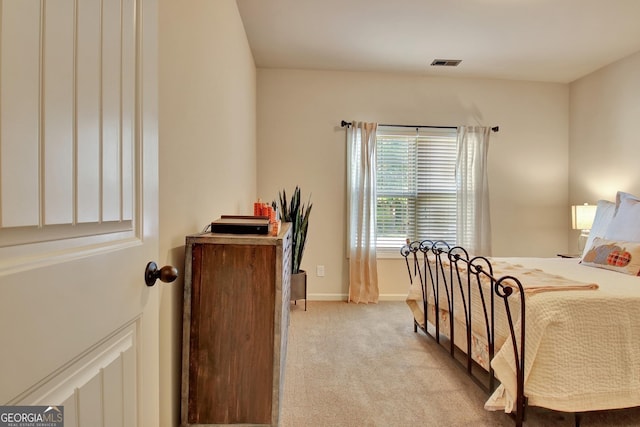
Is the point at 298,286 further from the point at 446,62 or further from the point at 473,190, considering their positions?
the point at 446,62

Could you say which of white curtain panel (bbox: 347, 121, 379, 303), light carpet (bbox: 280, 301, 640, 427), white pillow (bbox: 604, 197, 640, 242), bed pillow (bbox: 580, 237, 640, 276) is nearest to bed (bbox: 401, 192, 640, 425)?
light carpet (bbox: 280, 301, 640, 427)

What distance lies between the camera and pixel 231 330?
1490mm

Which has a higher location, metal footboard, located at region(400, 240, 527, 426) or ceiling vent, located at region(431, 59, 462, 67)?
ceiling vent, located at region(431, 59, 462, 67)

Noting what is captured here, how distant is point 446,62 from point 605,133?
1.91m

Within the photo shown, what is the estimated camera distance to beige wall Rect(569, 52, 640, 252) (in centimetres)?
347

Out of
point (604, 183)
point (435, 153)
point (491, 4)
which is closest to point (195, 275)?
point (491, 4)

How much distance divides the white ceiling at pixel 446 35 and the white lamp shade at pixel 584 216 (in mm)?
1577

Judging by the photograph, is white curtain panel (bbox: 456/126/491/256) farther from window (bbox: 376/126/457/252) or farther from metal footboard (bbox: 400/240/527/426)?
metal footboard (bbox: 400/240/527/426)

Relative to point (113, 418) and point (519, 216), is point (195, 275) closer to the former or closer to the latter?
point (113, 418)

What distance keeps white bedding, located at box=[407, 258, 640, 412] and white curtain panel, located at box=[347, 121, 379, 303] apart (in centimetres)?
233

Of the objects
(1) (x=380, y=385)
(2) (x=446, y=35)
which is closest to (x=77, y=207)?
(1) (x=380, y=385)

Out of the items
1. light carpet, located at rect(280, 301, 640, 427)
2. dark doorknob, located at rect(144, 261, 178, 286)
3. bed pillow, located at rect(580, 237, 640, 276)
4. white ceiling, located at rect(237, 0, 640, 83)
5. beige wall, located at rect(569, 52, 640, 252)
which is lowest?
light carpet, located at rect(280, 301, 640, 427)

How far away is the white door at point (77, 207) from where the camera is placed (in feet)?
1.58

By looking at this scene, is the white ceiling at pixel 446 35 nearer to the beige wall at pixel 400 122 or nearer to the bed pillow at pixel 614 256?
the beige wall at pixel 400 122
